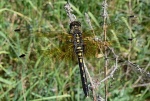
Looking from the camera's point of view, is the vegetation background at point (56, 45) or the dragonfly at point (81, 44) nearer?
the dragonfly at point (81, 44)

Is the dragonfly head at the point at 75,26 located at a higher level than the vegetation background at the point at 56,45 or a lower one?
higher

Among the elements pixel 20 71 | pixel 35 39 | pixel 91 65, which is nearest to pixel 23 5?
pixel 35 39

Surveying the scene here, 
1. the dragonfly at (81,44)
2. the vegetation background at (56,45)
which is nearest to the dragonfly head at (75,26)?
the dragonfly at (81,44)

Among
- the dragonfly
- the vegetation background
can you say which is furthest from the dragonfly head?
the vegetation background

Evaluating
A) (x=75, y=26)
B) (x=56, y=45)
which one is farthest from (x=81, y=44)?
(x=56, y=45)

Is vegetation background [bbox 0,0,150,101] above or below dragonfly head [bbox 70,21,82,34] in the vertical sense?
below

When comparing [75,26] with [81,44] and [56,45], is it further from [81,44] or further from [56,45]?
[56,45]

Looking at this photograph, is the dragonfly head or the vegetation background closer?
the dragonfly head

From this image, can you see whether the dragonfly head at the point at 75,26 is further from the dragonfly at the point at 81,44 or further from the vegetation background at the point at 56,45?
the vegetation background at the point at 56,45

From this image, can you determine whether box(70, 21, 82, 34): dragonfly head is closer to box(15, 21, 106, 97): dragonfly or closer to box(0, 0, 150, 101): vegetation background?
box(15, 21, 106, 97): dragonfly
